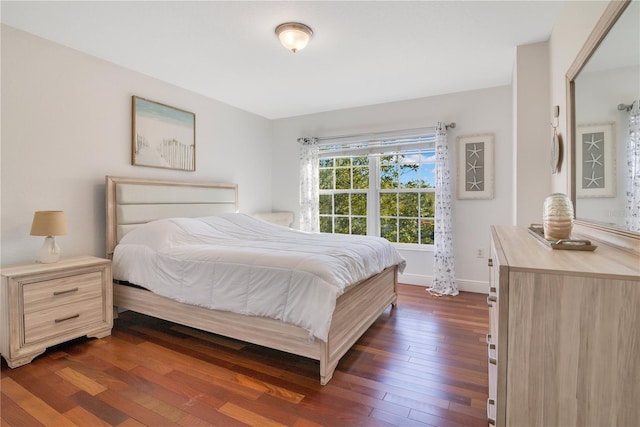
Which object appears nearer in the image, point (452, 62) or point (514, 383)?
point (514, 383)

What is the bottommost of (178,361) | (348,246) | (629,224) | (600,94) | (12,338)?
(178,361)

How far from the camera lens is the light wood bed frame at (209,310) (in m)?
2.03

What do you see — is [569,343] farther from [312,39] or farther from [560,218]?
[312,39]

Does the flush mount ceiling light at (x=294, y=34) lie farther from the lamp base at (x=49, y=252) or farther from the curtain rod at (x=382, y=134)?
the lamp base at (x=49, y=252)

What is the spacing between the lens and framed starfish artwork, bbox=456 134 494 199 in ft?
12.3

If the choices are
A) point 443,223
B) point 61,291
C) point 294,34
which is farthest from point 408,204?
point 61,291

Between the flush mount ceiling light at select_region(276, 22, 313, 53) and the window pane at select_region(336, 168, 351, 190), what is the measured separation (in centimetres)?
242

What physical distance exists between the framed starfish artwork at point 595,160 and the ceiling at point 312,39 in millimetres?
1162

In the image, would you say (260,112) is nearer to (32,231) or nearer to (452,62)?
(452,62)

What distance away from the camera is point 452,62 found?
9.96ft

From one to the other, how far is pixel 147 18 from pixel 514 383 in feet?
9.75

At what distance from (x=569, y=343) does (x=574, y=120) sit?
1530 millimetres

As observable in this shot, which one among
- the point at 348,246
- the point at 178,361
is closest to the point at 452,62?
the point at 348,246

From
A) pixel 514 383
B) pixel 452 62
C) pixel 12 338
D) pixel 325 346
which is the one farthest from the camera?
pixel 452 62
